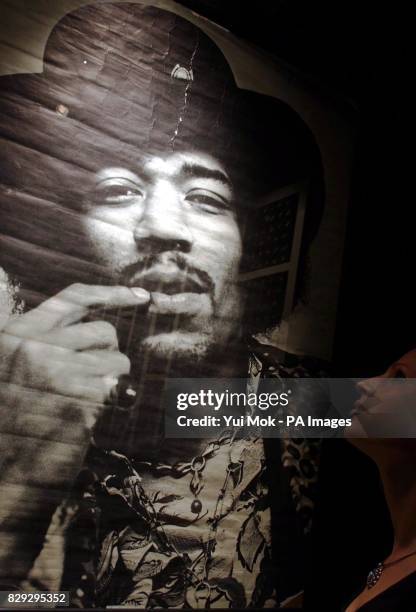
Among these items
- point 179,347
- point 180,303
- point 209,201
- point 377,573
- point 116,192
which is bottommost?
point 377,573

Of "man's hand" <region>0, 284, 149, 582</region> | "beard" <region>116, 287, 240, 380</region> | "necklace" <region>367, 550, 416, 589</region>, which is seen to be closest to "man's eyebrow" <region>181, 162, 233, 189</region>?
"beard" <region>116, 287, 240, 380</region>

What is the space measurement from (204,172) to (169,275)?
18.3 inches

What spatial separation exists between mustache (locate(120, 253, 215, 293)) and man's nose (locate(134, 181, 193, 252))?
0.16ft

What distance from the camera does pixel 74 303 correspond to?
74.6 inches

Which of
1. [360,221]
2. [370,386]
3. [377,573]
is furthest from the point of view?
[360,221]

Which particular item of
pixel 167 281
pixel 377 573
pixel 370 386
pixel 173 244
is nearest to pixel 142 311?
pixel 167 281

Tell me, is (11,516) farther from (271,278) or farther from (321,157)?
(321,157)

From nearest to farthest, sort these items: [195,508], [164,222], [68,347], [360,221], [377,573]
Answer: [377,573] < [68,347] < [195,508] < [164,222] < [360,221]

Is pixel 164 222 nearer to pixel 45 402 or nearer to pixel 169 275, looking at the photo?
pixel 169 275

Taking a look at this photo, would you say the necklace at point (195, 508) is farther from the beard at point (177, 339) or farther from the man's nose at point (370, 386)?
the man's nose at point (370, 386)

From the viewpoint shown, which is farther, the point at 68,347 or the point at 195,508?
the point at 195,508

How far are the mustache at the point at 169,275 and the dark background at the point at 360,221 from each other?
0.73m

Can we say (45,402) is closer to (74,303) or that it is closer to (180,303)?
(74,303)

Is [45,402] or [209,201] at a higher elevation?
[209,201]
